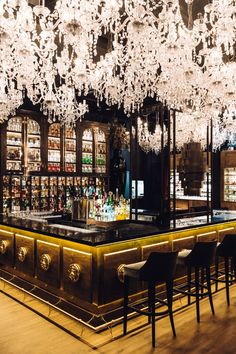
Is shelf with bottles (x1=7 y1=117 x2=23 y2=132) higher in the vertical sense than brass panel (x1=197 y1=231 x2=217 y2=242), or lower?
higher

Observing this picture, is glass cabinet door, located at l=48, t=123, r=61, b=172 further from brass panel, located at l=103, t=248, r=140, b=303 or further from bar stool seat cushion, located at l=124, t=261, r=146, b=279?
bar stool seat cushion, located at l=124, t=261, r=146, b=279

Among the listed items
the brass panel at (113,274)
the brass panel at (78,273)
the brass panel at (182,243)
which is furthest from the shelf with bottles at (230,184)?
the brass panel at (78,273)

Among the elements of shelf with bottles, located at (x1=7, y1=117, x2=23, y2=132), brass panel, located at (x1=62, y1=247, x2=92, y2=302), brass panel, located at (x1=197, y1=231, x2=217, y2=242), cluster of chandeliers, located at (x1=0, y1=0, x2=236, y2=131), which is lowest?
brass panel, located at (x1=62, y1=247, x2=92, y2=302)

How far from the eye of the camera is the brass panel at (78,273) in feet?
11.6

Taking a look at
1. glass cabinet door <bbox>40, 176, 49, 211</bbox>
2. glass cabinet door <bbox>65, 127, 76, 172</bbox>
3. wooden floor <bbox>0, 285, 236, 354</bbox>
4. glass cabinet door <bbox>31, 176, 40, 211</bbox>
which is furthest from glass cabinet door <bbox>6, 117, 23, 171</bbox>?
wooden floor <bbox>0, 285, 236, 354</bbox>

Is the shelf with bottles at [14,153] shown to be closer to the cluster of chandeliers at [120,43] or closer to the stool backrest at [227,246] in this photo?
the cluster of chandeliers at [120,43]

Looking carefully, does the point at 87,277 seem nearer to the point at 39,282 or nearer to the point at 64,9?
the point at 39,282

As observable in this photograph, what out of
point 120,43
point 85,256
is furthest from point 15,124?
point 85,256

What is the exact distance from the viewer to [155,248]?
409cm

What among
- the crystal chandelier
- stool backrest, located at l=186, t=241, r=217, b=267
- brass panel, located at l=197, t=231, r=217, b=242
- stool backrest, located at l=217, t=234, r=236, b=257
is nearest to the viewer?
stool backrest, located at l=186, t=241, r=217, b=267

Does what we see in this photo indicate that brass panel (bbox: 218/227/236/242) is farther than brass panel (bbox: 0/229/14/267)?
Yes

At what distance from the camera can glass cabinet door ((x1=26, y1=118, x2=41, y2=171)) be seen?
25.3 feet

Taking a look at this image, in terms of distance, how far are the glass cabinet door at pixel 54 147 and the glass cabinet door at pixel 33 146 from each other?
33cm

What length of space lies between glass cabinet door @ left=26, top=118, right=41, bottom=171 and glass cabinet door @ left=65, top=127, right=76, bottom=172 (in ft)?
2.65
